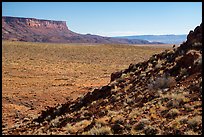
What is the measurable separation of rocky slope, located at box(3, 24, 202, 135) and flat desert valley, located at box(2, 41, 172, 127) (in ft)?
12.3

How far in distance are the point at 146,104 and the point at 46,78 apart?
23.1 m

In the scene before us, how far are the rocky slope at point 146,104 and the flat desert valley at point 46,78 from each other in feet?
12.3

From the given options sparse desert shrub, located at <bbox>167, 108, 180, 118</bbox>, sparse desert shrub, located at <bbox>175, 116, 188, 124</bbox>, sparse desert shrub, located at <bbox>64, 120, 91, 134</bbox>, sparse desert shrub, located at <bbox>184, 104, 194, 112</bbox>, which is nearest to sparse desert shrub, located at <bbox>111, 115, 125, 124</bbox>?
sparse desert shrub, located at <bbox>64, 120, 91, 134</bbox>

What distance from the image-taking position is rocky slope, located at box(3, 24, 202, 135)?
884cm

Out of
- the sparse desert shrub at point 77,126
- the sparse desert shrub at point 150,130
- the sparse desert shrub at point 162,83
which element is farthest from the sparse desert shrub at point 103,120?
the sparse desert shrub at point 162,83

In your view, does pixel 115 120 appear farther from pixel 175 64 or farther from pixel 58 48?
pixel 58 48

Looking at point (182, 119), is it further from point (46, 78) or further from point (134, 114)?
point (46, 78)

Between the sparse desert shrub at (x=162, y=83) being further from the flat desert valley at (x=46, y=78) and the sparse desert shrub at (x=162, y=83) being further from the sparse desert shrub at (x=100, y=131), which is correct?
the flat desert valley at (x=46, y=78)

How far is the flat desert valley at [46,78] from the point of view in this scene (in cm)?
1914

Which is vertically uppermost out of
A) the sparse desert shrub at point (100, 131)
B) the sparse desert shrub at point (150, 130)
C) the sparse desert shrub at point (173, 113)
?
the sparse desert shrub at point (173, 113)

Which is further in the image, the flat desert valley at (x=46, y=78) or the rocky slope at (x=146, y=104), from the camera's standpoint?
the flat desert valley at (x=46, y=78)

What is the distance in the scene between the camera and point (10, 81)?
97.8 feet

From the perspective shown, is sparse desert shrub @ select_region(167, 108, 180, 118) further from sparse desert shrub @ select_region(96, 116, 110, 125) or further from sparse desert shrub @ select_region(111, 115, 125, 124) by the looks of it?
sparse desert shrub @ select_region(96, 116, 110, 125)

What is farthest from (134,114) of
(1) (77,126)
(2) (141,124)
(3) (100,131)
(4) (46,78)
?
(4) (46,78)
